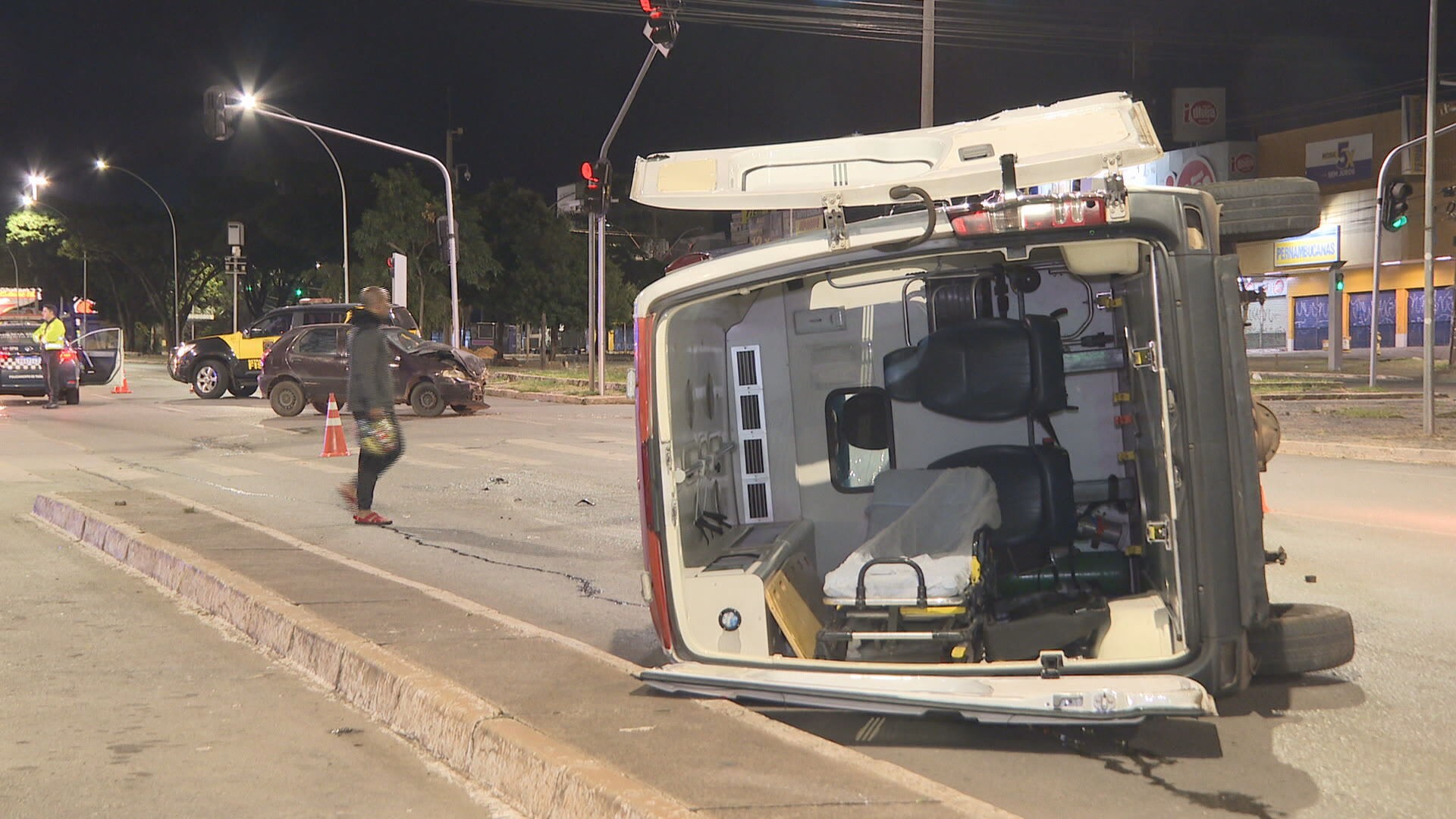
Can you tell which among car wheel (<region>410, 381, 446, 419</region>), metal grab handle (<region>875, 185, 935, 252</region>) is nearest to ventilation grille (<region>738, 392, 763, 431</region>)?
metal grab handle (<region>875, 185, 935, 252</region>)

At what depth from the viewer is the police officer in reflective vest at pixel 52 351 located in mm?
24172

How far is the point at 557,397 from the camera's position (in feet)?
93.6

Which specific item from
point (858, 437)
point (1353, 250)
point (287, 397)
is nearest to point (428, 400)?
point (287, 397)

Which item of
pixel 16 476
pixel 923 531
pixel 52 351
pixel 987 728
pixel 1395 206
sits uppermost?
pixel 1395 206

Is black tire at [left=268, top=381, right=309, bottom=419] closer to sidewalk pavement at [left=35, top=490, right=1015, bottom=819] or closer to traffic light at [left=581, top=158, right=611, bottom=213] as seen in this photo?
traffic light at [left=581, top=158, right=611, bottom=213]

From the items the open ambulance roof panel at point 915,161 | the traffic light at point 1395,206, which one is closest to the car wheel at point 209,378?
the traffic light at point 1395,206

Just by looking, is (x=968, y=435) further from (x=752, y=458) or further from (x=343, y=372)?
(x=343, y=372)

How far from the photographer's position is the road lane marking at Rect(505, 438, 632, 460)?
15.6 m

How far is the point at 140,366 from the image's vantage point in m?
54.7

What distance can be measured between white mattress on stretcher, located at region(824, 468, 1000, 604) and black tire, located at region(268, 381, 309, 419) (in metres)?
18.5

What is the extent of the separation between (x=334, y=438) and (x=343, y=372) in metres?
6.88

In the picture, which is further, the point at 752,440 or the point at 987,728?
the point at 752,440

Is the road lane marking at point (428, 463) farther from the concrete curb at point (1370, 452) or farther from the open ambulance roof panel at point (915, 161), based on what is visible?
the open ambulance roof panel at point (915, 161)

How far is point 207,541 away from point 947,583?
544cm
